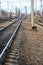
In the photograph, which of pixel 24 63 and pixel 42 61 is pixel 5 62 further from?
pixel 42 61

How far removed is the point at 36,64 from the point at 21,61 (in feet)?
2.37

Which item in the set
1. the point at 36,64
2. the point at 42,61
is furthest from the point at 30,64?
the point at 42,61

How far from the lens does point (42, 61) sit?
8508 millimetres

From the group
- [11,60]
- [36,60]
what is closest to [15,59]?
[11,60]

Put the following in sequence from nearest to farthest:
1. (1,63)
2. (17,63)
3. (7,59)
Result: (1,63) → (17,63) → (7,59)

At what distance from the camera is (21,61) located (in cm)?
836

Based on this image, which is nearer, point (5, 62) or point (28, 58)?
point (5, 62)

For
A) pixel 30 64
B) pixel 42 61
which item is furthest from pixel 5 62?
pixel 42 61

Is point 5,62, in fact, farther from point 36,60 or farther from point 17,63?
point 36,60

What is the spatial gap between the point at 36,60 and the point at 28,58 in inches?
18.8

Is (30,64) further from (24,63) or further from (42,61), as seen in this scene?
(42,61)

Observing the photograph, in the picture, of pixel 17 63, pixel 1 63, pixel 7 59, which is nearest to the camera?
pixel 1 63

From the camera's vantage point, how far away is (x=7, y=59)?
8.62 meters

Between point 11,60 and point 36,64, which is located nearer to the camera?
point 36,64
